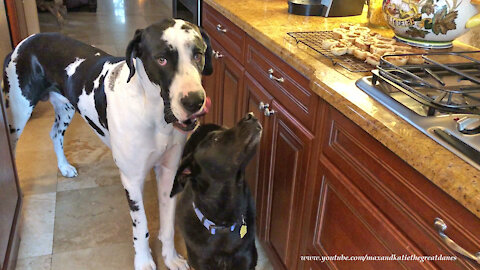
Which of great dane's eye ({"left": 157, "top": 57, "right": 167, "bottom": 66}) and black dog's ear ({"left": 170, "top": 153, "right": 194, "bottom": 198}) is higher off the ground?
great dane's eye ({"left": 157, "top": 57, "right": 167, "bottom": 66})

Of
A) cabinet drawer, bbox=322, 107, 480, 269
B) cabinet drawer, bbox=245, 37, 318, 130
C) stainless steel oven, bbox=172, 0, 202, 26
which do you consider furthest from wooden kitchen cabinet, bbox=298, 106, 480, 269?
stainless steel oven, bbox=172, 0, 202, 26

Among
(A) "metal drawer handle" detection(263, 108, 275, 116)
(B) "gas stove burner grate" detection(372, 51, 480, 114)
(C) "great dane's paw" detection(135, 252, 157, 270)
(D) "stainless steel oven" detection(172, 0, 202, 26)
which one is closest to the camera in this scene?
(B) "gas stove burner grate" detection(372, 51, 480, 114)

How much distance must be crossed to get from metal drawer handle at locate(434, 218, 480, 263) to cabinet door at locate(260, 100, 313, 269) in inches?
22.9

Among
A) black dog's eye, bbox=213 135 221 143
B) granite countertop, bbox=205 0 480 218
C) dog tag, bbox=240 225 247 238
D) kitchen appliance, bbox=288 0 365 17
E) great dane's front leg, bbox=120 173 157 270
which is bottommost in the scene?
great dane's front leg, bbox=120 173 157 270

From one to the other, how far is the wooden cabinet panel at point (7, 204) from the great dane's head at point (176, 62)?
2.79 ft

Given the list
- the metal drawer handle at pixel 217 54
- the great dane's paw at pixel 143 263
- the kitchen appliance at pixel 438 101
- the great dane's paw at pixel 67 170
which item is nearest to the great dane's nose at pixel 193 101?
the kitchen appliance at pixel 438 101

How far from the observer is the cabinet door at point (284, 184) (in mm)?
1514

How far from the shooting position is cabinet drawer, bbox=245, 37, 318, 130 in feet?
4.64

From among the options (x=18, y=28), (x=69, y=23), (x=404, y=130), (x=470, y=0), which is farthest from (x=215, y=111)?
(x=69, y=23)

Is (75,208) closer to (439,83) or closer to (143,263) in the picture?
(143,263)

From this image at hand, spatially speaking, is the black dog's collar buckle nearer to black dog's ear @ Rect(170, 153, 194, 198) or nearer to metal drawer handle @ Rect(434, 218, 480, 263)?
black dog's ear @ Rect(170, 153, 194, 198)

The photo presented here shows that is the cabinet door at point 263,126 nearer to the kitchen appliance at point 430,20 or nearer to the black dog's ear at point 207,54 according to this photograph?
the black dog's ear at point 207,54

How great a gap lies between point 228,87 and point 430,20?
106cm

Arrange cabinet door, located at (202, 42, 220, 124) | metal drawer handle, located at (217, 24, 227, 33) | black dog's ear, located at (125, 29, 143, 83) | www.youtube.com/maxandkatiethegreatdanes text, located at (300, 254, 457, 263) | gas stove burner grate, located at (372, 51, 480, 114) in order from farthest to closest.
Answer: cabinet door, located at (202, 42, 220, 124) < metal drawer handle, located at (217, 24, 227, 33) < black dog's ear, located at (125, 29, 143, 83) < gas stove burner grate, located at (372, 51, 480, 114) < www.youtube.com/maxandkatiethegreatdanes text, located at (300, 254, 457, 263)
